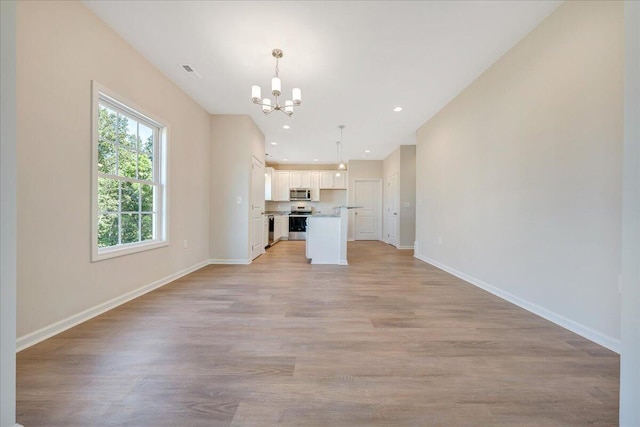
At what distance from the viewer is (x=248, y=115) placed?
441cm

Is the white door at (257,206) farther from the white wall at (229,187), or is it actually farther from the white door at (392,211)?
the white door at (392,211)

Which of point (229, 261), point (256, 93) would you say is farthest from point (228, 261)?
point (256, 93)

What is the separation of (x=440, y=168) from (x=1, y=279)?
4682 millimetres

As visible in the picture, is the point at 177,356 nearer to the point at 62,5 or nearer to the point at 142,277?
the point at 142,277

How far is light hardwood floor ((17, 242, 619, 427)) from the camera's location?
3.76ft

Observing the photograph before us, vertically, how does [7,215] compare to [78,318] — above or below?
above

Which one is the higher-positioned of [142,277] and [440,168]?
[440,168]

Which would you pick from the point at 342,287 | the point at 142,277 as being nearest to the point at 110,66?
the point at 142,277

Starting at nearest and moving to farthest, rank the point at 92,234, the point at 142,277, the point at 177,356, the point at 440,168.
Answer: the point at 177,356, the point at 92,234, the point at 142,277, the point at 440,168

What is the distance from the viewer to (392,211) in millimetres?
7035

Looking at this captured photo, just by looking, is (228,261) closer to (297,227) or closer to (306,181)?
(297,227)

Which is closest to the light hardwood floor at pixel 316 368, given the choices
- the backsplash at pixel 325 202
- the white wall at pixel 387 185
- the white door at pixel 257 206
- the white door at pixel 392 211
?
the white door at pixel 257 206

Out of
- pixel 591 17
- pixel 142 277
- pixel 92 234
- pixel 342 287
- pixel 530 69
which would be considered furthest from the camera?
pixel 342 287

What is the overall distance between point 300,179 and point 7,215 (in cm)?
757
